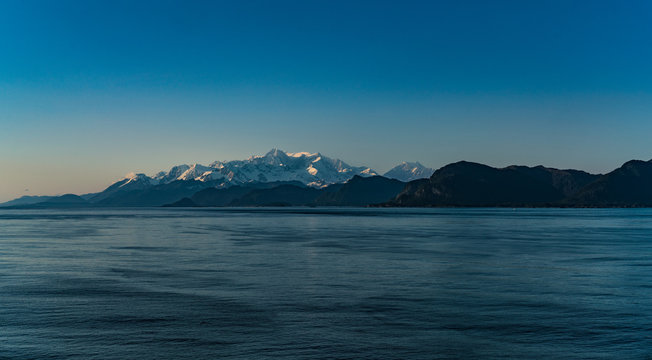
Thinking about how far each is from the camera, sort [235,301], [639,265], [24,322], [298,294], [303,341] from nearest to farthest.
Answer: [303,341] → [24,322] → [235,301] → [298,294] → [639,265]

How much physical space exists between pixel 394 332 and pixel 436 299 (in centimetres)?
772

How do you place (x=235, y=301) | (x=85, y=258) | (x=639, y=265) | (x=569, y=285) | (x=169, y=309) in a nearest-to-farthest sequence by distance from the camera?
(x=169, y=309)
(x=235, y=301)
(x=569, y=285)
(x=639, y=265)
(x=85, y=258)

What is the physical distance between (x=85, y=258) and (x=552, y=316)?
128ft

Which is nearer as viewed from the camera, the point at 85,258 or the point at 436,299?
the point at 436,299

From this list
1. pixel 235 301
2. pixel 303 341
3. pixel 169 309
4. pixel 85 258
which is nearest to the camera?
pixel 303 341

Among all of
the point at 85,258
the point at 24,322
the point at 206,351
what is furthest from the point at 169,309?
the point at 85,258

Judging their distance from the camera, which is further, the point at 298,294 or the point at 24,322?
the point at 298,294

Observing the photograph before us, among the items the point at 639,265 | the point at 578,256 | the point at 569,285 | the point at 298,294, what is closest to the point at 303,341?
the point at 298,294

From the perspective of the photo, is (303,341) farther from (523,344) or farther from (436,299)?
(436,299)

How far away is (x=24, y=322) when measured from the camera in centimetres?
2212

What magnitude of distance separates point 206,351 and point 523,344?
35.2 ft

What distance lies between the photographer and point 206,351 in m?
17.7

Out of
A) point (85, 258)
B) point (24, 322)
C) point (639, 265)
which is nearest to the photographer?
point (24, 322)

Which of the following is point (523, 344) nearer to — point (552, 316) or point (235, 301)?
point (552, 316)
